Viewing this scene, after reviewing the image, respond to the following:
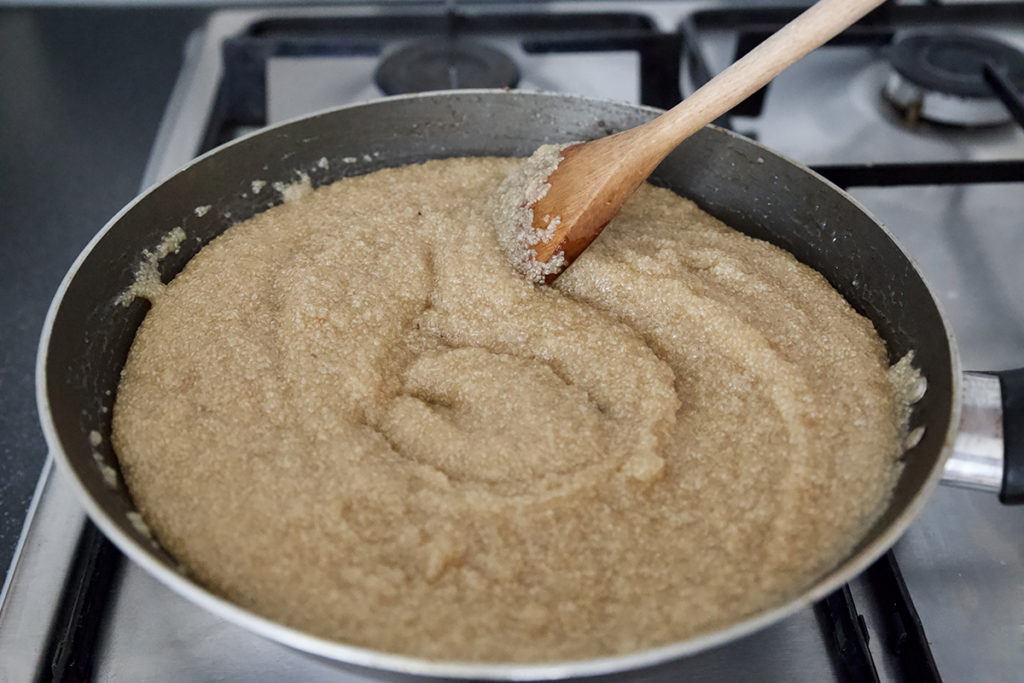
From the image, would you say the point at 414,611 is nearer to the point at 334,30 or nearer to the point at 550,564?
the point at 550,564

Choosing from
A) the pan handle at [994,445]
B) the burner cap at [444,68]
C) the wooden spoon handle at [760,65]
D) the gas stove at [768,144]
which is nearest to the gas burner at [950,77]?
the gas stove at [768,144]

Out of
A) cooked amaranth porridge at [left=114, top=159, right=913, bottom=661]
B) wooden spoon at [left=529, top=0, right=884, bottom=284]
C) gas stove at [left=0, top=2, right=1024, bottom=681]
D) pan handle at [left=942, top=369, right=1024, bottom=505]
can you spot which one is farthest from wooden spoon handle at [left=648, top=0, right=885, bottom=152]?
pan handle at [left=942, top=369, right=1024, bottom=505]

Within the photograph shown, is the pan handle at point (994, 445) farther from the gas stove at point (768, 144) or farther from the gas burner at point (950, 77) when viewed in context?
the gas burner at point (950, 77)

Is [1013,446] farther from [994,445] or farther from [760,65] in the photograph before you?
[760,65]

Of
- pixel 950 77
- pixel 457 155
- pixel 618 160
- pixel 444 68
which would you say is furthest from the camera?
pixel 444 68

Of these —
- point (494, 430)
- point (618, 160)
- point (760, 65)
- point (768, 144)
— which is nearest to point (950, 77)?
point (768, 144)
